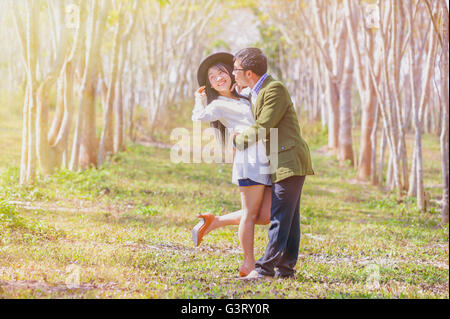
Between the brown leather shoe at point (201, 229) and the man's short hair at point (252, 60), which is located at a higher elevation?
the man's short hair at point (252, 60)

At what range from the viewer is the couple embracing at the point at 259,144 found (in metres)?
4.29

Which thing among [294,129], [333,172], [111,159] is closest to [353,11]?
[333,172]

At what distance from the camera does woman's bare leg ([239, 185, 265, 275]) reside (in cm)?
447

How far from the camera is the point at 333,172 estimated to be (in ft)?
47.4

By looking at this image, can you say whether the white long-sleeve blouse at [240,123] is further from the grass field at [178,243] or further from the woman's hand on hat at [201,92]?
the grass field at [178,243]

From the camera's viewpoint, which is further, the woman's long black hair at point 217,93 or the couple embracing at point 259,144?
the woman's long black hair at point 217,93

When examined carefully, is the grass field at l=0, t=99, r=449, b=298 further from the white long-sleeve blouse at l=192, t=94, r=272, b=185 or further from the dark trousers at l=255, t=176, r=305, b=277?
the white long-sleeve blouse at l=192, t=94, r=272, b=185

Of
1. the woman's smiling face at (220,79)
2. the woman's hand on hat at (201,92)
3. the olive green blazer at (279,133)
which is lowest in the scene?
the olive green blazer at (279,133)

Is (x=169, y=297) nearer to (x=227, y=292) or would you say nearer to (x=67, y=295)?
(x=227, y=292)

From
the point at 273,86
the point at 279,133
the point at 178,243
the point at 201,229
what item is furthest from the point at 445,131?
the point at 201,229

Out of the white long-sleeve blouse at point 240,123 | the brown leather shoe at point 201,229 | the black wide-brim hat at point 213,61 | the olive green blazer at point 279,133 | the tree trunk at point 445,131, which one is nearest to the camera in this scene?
the olive green blazer at point 279,133

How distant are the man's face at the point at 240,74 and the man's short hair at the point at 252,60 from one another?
0.03 m

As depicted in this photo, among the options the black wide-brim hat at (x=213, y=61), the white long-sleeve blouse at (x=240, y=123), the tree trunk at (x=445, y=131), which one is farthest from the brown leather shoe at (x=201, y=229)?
the tree trunk at (x=445, y=131)

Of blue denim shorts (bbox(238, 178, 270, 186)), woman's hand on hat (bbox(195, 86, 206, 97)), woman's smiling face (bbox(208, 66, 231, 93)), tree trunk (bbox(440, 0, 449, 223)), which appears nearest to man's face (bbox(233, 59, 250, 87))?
woman's smiling face (bbox(208, 66, 231, 93))
